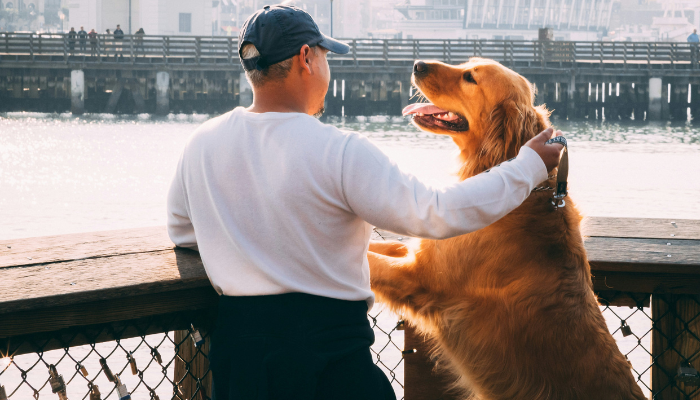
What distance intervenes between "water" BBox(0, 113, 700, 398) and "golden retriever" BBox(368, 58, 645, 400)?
0.38 m

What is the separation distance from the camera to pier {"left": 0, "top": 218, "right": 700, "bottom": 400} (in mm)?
1638

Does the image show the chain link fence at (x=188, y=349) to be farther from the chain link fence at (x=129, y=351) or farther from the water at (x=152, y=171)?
the water at (x=152, y=171)

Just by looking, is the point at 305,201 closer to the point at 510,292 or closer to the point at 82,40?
the point at 510,292

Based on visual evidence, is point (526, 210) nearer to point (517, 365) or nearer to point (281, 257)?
point (517, 365)

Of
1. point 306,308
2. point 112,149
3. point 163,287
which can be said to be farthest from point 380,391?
point 112,149

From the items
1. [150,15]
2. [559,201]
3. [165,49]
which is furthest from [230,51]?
[559,201]

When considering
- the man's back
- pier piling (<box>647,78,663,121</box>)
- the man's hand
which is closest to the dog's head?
the man's hand

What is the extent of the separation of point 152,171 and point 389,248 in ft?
47.9

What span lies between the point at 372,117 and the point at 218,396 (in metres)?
33.3

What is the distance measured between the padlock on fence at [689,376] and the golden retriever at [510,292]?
0.81 feet

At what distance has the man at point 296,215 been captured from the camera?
1.57m

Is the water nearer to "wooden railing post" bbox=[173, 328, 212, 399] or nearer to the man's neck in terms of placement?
"wooden railing post" bbox=[173, 328, 212, 399]

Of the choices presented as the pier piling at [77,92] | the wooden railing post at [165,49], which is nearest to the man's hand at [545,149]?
the pier piling at [77,92]

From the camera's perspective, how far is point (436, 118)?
3.00m
